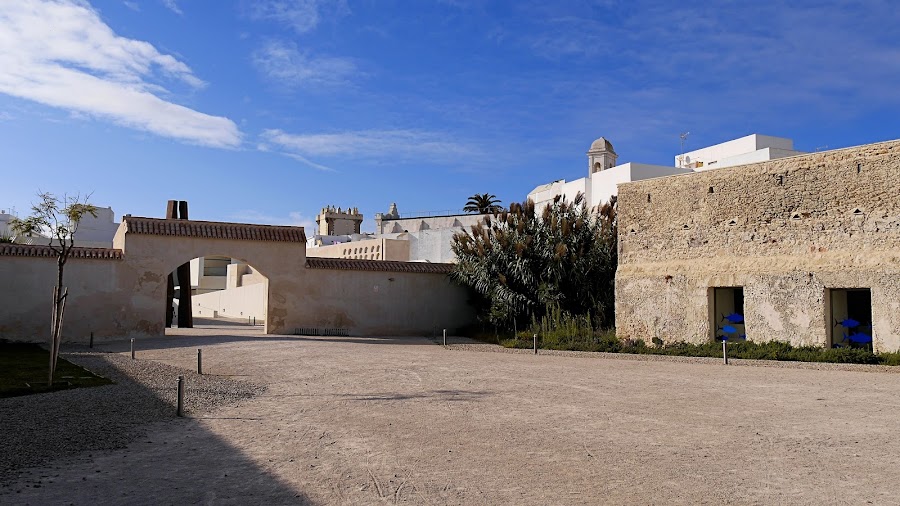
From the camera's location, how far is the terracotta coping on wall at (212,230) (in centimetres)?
2225

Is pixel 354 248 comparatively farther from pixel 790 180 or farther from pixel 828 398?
pixel 828 398

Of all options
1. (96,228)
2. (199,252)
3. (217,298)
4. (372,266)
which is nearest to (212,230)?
(199,252)

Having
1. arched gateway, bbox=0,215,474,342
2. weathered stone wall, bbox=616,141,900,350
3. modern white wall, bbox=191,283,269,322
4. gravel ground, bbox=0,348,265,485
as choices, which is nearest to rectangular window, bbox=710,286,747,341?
weathered stone wall, bbox=616,141,900,350

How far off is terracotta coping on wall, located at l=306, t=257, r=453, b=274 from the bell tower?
10.6 meters

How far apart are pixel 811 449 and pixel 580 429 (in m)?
2.40

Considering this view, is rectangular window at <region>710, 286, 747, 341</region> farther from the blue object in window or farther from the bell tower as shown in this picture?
the bell tower

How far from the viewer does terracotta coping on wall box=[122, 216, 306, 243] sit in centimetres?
2225

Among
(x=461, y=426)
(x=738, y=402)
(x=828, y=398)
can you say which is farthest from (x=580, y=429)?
(x=828, y=398)

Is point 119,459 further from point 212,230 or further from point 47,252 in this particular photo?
point 212,230

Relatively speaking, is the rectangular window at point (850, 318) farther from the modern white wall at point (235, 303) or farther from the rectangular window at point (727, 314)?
the modern white wall at point (235, 303)

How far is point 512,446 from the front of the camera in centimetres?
722

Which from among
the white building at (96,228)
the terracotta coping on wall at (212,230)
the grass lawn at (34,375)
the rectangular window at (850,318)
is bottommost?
the grass lawn at (34,375)

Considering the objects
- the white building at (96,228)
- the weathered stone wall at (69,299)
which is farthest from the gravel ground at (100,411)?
the white building at (96,228)

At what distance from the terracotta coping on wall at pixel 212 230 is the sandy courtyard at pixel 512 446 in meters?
11.3
